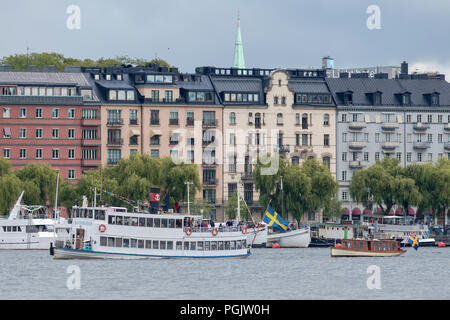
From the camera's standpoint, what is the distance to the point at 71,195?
168250 mm

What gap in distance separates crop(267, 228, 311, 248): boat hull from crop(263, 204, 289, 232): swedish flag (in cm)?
82

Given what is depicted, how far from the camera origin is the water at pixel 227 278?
100 m

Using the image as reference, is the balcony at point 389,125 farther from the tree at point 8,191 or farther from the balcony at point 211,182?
the tree at point 8,191

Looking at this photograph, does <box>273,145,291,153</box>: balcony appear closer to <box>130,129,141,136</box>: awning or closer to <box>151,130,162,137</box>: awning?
<box>151,130,162,137</box>: awning

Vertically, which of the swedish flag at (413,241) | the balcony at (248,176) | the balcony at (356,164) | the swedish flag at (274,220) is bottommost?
the swedish flag at (413,241)

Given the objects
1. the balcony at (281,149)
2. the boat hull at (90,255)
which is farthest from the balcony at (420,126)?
the boat hull at (90,255)

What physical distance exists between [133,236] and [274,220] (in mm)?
39408

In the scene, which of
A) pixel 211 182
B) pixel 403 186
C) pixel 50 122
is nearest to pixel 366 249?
pixel 403 186

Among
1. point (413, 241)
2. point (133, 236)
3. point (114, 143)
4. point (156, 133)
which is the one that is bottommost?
point (413, 241)

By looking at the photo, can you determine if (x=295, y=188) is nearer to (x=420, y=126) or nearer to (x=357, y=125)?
(x=357, y=125)

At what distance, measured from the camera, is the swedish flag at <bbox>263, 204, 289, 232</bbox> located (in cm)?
16675

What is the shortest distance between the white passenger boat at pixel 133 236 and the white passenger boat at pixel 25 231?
67.2 ft

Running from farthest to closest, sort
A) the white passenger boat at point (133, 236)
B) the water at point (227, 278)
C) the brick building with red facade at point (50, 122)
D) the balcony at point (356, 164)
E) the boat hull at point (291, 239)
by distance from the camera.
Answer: the balcony at point (356, 164), the brick building with red facade at point (50, 122), the boat hull at point (291, 239), the white passenger boat at point (133, 236), the water at point (227, 278)

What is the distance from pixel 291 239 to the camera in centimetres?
16888
